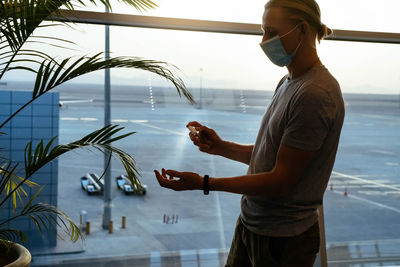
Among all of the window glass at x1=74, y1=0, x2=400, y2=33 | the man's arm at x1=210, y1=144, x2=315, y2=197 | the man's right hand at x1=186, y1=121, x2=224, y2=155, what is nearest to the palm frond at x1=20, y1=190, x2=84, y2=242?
the man's right hand at x1=186, y1=121, x2=224, y2=155

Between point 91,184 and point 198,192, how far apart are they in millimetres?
644

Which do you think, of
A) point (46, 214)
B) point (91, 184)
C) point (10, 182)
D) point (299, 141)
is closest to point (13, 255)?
point (10, 182)

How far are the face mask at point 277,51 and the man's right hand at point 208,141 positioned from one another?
0.37 m

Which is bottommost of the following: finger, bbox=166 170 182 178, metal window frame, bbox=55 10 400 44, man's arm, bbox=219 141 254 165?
man's arm, bbox=219 141 254 165

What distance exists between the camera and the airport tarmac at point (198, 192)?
2.78 m

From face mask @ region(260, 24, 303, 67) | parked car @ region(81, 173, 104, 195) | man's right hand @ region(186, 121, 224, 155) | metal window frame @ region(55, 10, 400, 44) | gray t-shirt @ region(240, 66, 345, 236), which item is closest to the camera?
gray t-shirt @ region(240, 66, 345, 236)

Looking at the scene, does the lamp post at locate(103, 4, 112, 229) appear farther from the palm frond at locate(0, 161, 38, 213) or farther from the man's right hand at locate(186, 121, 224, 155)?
the man's right hand at locate(186, 121, 224, 155)

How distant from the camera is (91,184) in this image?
2838 mm

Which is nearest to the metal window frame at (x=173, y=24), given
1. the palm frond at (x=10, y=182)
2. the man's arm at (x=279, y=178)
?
the palm frond at (x=10, y=182)

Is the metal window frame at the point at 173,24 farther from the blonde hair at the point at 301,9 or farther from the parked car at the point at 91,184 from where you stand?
the blonde hair at the point at 301,9

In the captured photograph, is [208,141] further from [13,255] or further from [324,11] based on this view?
[324,11]

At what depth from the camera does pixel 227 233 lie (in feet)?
10.1

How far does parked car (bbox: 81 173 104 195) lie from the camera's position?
2762mm

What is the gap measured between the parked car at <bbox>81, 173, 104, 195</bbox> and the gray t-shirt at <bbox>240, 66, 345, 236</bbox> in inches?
55.4
